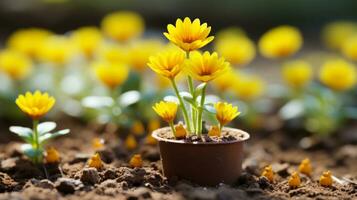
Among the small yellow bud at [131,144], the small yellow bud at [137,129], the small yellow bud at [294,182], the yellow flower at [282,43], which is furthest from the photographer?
the yellow flower at [282,43]

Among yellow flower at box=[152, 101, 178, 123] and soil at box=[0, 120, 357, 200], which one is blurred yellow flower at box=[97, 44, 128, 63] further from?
yellow flower at box=[152, 101, 178, 123]

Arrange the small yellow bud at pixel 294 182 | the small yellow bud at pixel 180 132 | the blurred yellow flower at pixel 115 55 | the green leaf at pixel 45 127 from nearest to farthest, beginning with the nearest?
1. the small yellow bud at pixel 180 132
2. the small yellow bud at pixel 294 182
3. the green leaf at pixel 45 127
4. the blurred yellow flower at pixel 115 55

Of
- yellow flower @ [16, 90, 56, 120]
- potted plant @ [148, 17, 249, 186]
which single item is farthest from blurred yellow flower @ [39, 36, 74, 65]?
potted plant @ [148, 17, 249, 186]

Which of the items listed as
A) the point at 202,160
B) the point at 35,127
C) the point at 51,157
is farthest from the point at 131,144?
the point at 202,160

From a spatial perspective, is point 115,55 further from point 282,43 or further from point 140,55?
point 282,43

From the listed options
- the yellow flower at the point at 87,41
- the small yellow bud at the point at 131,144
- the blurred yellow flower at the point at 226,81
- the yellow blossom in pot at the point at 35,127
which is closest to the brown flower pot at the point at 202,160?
the yellow blossom in pot at the point at 35,127

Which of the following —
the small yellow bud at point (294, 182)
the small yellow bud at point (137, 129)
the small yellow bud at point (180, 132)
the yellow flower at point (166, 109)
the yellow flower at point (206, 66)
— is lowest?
the small yellow bud at point (294, 182)

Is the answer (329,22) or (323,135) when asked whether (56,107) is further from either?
(329,22)

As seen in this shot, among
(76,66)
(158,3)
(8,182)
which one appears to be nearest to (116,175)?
(8,182)

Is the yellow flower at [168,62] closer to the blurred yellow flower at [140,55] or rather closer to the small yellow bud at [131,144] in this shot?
the small yellow bud at [131,144]
